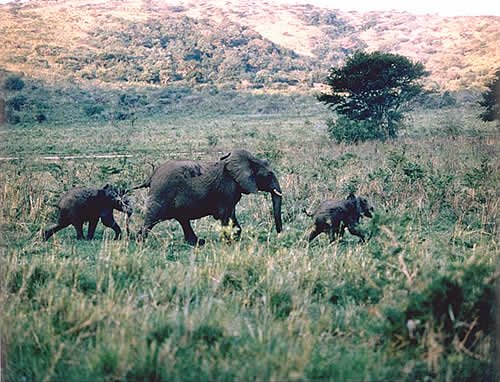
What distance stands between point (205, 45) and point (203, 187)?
68783mm

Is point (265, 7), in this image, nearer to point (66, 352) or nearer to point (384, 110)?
point (384, 110)

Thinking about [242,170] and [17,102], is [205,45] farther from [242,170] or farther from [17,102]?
[242,170]

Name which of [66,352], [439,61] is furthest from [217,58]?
[66,352]

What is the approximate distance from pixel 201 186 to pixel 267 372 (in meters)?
4.42

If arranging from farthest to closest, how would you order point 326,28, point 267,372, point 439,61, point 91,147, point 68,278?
point 326,28 → point 439,61 → point 91,147 → point 68,278 → point 267,372

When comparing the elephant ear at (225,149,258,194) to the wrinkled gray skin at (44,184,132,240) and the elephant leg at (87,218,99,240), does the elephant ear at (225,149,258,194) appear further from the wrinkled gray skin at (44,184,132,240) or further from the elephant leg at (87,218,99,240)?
the elephant leg at (87,218,99,240)

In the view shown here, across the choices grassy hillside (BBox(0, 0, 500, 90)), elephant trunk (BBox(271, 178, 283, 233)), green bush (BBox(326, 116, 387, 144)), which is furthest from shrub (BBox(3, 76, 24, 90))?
elephant trunk (BBox(271, 178, 283, 233))

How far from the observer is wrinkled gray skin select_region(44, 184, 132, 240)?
7.54 m

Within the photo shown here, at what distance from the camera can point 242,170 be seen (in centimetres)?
750

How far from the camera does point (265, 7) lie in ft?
427

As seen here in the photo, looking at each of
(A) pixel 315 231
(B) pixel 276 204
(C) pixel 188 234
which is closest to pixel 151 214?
(C) pixel 188 234

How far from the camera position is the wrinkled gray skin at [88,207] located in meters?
7.54

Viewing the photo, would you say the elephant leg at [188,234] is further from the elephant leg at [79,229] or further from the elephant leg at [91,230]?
the elephant leg at [79,229]

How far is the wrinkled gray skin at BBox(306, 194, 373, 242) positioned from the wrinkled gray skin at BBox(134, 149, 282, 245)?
0.65 m
